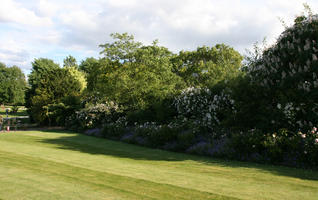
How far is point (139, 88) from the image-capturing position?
19.9 m

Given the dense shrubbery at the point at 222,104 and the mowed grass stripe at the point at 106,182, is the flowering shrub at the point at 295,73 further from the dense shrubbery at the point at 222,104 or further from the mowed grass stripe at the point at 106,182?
the mowed grass stripe at the point at 106,182

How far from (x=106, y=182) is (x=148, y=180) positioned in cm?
99

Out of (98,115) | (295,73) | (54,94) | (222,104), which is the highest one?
(54,94)

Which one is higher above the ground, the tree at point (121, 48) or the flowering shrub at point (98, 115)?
the tree at point (121, 48)

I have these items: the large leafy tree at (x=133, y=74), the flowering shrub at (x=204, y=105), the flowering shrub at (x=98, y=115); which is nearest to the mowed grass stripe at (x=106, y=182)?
the flowering shrub at (x=204, y=105)

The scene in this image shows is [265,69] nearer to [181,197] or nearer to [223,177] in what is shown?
[223,177]

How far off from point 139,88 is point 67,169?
1212cm

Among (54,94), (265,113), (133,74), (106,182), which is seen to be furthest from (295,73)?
(54,94)

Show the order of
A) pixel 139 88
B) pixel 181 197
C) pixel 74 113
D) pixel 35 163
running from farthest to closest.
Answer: pixel 74 113 → pixel 139 88 → pixel 35 163 → pixel 181 197

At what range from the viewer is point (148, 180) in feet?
22.7

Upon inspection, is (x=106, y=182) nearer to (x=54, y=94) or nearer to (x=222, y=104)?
(x=222, y=104)

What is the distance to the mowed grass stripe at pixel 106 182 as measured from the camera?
5621 millimetres

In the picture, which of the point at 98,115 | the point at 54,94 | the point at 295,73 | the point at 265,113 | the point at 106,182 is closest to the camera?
the point at 106,182

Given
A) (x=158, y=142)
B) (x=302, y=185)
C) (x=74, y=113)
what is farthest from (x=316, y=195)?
(x=74, y=113)
